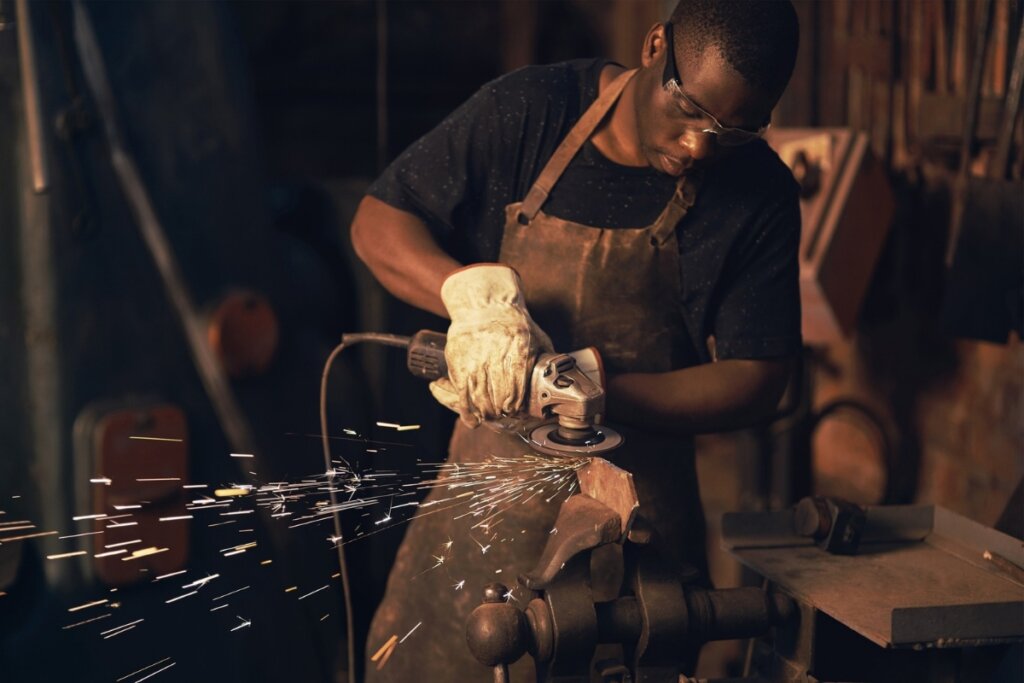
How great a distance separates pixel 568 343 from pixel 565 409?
0.43 m

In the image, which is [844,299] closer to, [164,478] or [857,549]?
[857,549]

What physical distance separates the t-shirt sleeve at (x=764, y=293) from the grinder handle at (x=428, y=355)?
1.95 feet

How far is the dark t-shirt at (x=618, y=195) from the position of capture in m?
2.46

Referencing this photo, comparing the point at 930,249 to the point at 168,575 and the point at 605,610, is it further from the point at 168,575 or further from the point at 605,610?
the point at 168,575

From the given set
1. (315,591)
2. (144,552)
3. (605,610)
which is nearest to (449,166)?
(605,610)

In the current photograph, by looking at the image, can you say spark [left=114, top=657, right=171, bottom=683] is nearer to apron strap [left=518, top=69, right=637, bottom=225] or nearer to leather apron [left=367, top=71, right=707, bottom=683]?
leather apron [left=367, top=71, right=707, bottom=683]

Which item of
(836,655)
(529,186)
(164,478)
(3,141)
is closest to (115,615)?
(164,478)

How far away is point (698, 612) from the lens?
203 cm

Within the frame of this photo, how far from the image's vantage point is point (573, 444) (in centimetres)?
205

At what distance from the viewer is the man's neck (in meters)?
2.46

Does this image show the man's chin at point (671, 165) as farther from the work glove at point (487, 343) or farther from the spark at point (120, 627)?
the spark at point (120, 627)

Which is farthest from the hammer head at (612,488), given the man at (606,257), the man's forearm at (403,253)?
the man's forearm at (403,253)

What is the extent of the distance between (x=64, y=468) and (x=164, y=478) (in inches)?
8.4

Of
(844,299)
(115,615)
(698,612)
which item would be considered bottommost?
(115,615)
